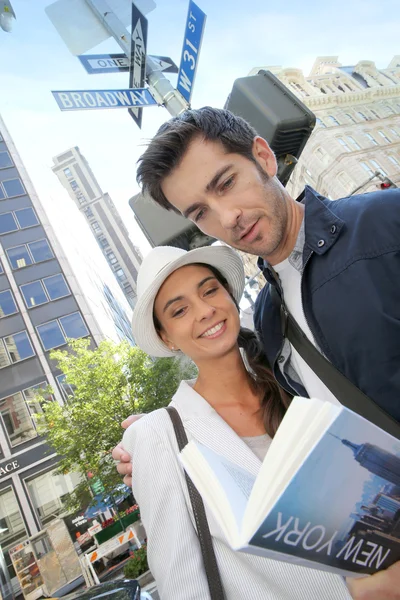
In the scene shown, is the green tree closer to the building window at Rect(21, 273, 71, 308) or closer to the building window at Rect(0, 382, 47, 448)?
the building window at Rect(0, 382, 47, 448)

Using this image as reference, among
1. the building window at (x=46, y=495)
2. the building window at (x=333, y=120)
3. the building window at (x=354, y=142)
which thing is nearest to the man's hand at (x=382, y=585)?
the building window at (x=46, y=495)

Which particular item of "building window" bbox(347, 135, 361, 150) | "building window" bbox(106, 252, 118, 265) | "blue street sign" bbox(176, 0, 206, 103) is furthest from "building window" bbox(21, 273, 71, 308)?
"building window" bbox(106, 252, 118, 265)

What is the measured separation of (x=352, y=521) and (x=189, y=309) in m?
1.48

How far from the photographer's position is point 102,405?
15789 mm

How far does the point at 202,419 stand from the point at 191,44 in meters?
3.98

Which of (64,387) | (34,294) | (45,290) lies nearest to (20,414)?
(64,387)

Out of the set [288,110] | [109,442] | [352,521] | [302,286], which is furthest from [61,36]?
[109,442]

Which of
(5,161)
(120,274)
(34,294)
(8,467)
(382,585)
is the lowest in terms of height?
(382,585)

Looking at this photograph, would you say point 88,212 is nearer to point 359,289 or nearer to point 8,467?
point 8,467

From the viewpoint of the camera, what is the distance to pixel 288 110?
233 cm

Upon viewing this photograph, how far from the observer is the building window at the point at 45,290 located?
26.9 m

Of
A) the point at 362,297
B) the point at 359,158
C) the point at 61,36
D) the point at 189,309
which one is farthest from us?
the point at 359,158

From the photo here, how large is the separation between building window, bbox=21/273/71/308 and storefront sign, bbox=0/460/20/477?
11063mm

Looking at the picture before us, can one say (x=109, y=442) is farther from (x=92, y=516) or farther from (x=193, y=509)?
(x=193, y=509)
